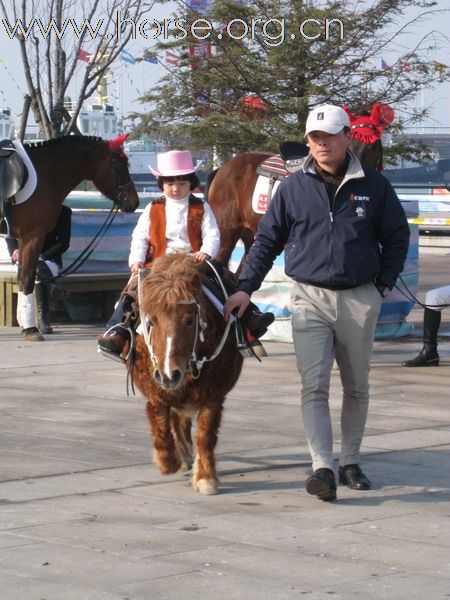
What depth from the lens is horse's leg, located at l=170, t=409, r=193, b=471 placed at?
7707mm

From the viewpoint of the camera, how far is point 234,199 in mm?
13570

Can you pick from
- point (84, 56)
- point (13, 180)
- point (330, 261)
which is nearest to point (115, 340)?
point (330, 261)

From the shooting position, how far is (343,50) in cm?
1830

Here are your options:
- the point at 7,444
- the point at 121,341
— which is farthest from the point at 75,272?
the point at 121,341

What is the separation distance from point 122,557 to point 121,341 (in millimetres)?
1858

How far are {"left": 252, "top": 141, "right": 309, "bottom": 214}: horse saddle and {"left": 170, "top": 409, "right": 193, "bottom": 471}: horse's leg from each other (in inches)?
208

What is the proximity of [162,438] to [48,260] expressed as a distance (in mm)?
7465

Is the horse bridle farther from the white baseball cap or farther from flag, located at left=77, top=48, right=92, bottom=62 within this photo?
the white baseball cap

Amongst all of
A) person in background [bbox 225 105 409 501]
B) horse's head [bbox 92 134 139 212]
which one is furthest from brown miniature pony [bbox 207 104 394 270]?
person in background [bbox 225 105 409 501]

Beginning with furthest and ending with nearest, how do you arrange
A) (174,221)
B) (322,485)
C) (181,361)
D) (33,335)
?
1. (33,335)
2. (174,221)
3. (322,485)
4. (181,361)

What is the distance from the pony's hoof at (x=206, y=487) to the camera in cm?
719

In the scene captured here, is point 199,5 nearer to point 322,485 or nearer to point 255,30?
point 255,30

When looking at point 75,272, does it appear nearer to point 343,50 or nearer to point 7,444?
point 343,50

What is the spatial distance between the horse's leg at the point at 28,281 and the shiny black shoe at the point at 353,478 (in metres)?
7.06
